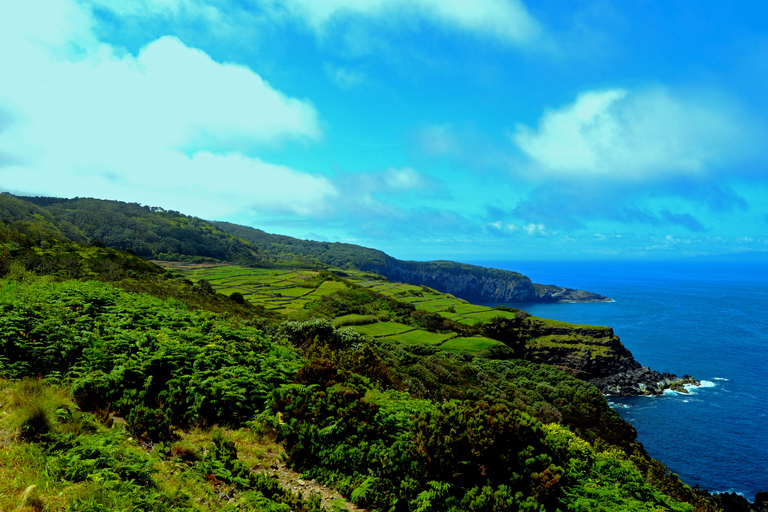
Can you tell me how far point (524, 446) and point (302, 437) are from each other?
531 centimetres

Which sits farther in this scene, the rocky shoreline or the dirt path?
the rocky shoreline

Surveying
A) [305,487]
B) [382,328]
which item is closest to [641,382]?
[382,328]

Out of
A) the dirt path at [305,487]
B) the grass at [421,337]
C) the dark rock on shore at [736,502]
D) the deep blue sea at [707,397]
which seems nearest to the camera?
the dirt path at [305,487]

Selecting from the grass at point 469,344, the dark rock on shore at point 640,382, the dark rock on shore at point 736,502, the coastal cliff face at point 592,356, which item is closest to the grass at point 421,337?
the grass at point 469,344

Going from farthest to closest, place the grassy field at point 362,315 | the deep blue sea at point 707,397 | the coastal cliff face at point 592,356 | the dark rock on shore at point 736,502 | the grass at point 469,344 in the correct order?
1. the coastal cliff face at point 592,356
2. the grassy field at point 362,315
3. the grass at point 469,344
4. the deep blue sea at point 707,397
5. the dark rock on shore at point 736,502

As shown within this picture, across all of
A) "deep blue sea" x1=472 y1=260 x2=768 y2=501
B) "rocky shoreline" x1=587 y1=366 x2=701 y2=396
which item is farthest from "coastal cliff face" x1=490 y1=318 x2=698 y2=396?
"deep blue sea" x1=472 y1=260 x2=768 y2=501

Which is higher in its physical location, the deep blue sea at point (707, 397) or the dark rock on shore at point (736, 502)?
the deep blue sea at point (707, 397)

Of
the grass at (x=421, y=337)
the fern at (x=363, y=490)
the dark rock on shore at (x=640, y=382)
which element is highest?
the fern at (x=363, y=490)

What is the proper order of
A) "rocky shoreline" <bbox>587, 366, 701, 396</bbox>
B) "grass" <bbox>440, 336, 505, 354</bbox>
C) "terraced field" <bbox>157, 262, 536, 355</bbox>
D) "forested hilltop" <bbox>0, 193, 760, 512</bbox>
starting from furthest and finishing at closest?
"rocky shoreline" <bbox>587, 366, 701, 396</bbox>, "terraced field" <bbox>157, 262, 536, 355</bbox>, "grass" <bbox>440, 336, 505, 354</bbox>, "forested hilltop" <bbox>0, 193, 760, 512</bbox>

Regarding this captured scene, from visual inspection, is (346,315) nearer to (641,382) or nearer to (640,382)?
(640,382)

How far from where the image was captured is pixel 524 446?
27.9 feet

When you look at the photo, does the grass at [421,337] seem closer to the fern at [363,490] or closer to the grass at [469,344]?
the grass at [469,344]

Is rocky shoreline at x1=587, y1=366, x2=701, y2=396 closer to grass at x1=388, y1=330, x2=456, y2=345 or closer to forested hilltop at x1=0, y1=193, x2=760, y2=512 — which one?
grass at x1=388, y1=330, x2=456, y2=345

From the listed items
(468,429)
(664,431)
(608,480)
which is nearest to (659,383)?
(664,431)
